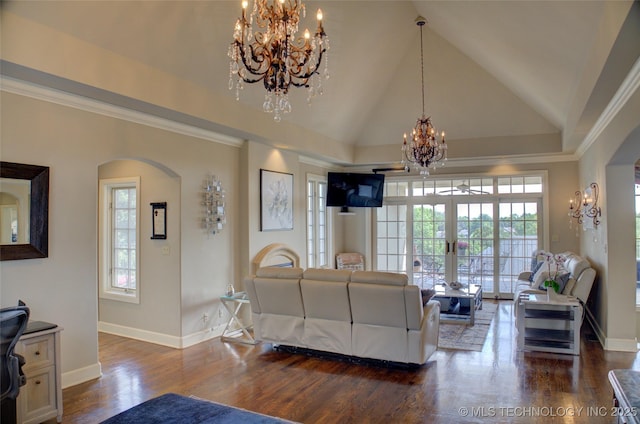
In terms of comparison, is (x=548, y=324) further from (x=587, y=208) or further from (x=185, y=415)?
(x=185, y=415)

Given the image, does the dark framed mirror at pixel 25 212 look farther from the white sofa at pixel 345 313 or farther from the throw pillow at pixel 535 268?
the throw pillow at pixel 535 268

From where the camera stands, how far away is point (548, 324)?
5160 millimetres

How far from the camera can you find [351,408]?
11.7ft

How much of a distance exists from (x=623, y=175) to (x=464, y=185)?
12.3ft

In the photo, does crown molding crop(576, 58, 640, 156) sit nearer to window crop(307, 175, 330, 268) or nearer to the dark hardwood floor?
the dark hardwood floor

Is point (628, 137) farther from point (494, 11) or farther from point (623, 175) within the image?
point (494, 11)

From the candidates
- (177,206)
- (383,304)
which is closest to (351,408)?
(383,304)

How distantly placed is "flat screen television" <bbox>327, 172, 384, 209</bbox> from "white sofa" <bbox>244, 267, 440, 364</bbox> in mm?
4057

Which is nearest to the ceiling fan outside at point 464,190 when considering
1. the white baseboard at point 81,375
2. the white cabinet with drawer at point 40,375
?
the white baseboard at point 81,375

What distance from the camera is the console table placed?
4875 mm

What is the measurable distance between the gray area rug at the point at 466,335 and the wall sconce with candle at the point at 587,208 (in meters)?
2.07

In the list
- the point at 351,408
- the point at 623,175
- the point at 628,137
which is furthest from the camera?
the point at 623,175

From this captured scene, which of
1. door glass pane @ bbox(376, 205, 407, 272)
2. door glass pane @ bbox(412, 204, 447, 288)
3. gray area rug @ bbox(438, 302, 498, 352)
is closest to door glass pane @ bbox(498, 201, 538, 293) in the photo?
door glass pane @ bbox(412, 204, 447, 288)

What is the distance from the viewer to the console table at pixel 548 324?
4.88 metres
